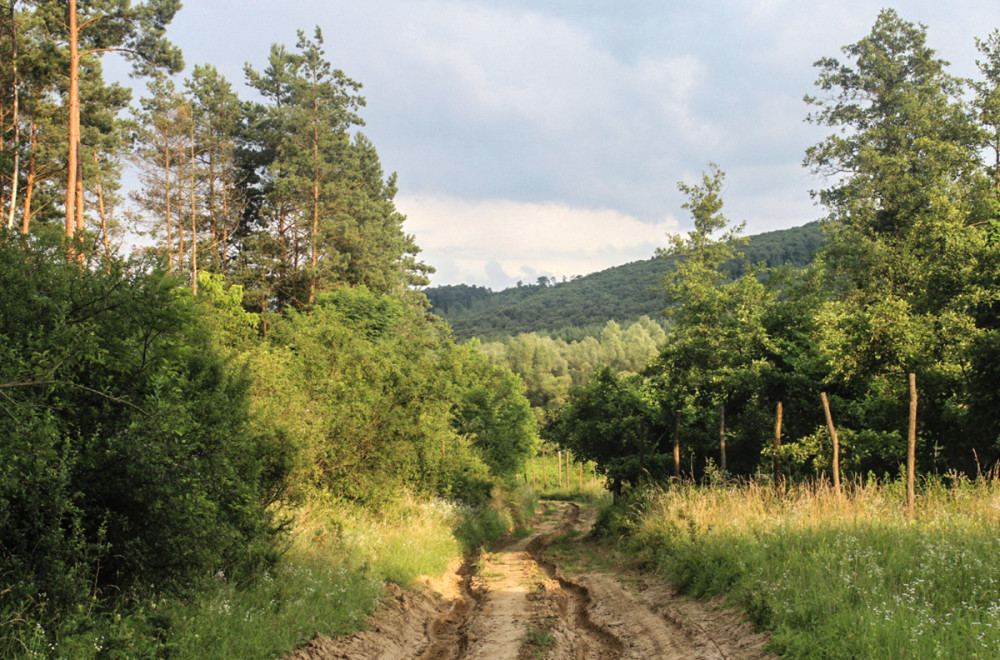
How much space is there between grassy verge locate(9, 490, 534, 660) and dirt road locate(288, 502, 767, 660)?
395 mm

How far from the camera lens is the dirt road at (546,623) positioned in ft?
24.0

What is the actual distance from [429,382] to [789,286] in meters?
11.0

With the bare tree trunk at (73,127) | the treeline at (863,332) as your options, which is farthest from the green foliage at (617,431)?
the bare tree trunk at (73,127)

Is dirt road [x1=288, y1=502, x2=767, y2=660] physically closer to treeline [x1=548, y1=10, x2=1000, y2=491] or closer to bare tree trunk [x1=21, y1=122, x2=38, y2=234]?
treeline [x1=548, y1=10, x2=1000, y2=491]

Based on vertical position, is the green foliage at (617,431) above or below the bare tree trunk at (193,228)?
below

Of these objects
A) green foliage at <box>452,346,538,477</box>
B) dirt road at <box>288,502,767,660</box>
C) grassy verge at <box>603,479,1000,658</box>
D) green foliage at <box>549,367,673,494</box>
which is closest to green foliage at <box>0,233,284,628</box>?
dirt road at <box>288,502,767,660</box>

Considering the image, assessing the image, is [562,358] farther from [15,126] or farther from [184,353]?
[184,353]

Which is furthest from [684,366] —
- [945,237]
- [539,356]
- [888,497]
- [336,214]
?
[539,356]

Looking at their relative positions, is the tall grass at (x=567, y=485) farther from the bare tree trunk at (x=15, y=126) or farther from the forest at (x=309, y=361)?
the bare tree trunk at (x=15, y=126)

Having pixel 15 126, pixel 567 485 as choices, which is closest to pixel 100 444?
pixel 15 126

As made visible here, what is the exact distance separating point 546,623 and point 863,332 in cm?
913

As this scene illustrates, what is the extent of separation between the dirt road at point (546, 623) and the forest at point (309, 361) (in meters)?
0.63

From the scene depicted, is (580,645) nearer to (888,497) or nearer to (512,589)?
(512,589)

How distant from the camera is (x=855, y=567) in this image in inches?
294
